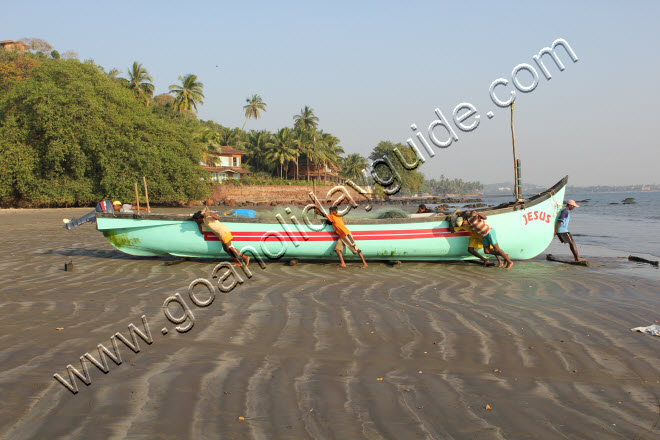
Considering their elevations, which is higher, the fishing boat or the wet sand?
the fishing boat

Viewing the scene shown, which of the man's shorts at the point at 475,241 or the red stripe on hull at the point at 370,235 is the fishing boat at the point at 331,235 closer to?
the red stripe on hull at the point at 370,235

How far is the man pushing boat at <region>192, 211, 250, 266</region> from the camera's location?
33.6 feet

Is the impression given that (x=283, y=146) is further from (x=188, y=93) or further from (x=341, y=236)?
(x=341, y=236)

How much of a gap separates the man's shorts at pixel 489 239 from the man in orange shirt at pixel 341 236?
8.87 ft

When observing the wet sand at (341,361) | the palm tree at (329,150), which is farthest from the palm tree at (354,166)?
the wet sand at (341,361)

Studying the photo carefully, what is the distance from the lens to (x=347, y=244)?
34.1ft

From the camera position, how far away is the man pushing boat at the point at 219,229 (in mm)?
10251

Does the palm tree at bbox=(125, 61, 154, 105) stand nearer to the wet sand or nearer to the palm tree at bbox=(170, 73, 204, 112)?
the palm tree at bbox=(170, 73, 204, 112)

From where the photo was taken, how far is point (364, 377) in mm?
4070

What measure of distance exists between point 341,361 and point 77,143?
37.3m

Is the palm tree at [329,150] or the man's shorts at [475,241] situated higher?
the palm tree at [329,150]

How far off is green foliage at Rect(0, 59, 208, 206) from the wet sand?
30.9 metres

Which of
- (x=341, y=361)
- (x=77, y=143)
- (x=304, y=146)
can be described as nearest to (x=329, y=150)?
(x=304, y=146)

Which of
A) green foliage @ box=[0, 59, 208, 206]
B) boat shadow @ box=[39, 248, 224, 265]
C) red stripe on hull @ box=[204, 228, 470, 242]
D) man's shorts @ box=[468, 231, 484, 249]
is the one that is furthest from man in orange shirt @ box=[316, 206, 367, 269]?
green foliage @ box=[0, 59, 208, 206]
